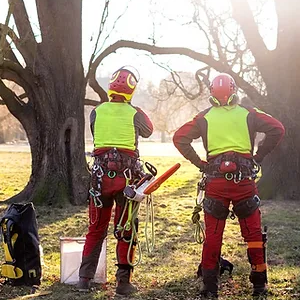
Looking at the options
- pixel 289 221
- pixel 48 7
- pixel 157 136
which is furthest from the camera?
pixel 157 136

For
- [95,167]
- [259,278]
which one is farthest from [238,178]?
[95,167]

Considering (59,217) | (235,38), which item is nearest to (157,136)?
(235,38)

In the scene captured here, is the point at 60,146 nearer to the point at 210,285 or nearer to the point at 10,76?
the point at 10,76

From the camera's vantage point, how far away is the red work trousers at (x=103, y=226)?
18.4ft

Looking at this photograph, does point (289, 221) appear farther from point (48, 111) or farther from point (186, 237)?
point (48, 111)

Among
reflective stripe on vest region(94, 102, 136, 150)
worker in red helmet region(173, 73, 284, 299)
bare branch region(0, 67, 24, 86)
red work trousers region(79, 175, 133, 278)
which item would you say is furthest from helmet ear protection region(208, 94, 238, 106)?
bare branch region(0, 67, 24, 86)

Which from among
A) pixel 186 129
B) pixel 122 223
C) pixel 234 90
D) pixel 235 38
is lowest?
pixel 122 223

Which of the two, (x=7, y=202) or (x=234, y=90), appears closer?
(x=234, y=90)

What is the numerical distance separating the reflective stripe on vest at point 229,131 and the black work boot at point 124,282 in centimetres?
143

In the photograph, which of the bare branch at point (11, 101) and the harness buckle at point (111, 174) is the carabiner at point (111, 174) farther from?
the bare branch at point (11, 101)

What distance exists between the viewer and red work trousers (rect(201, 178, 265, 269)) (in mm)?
5387

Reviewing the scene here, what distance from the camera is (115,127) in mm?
5629

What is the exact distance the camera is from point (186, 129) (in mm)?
5648

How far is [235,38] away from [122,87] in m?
11.3
